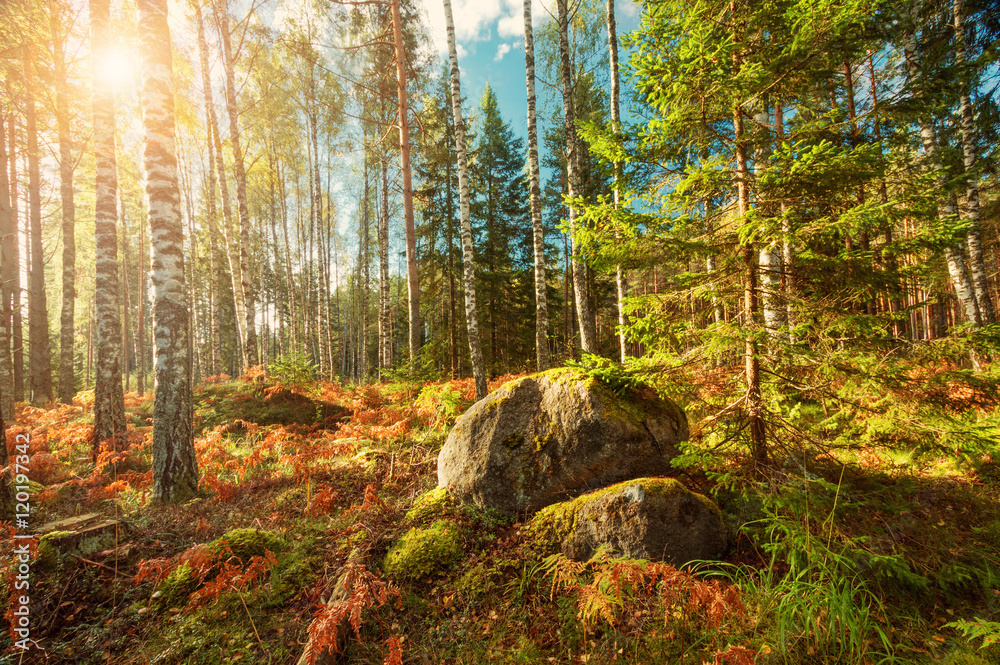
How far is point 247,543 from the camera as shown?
3668mm

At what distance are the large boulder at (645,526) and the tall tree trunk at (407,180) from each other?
6.95 metres

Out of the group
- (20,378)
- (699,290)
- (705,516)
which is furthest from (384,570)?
(20,378)

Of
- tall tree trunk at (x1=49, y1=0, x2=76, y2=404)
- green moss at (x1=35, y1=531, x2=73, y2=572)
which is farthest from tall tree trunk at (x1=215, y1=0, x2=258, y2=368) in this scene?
green moss at (x1=35, y1=531, x2=73, y2=572)

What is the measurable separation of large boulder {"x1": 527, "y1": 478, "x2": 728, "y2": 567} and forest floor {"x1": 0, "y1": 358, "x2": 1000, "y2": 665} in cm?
21

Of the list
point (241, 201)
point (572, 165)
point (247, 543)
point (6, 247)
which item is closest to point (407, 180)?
point (572, 165)

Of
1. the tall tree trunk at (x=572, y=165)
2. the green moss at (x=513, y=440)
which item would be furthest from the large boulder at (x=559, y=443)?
the tall tree trunk at (x=572, y=165)

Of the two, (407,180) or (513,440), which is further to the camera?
(407,180)

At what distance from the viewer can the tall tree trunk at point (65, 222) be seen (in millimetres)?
8773

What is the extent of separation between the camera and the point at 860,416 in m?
3.86

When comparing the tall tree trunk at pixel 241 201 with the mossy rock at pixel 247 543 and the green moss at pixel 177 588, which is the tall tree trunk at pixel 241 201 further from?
the green moss at pixel 177 588

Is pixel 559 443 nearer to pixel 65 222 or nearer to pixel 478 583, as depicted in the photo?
pixel 478 583

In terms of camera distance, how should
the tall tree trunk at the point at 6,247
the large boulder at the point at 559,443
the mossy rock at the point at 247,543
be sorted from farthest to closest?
the tall tree trunk at the point at 6,247, the large boulder at the point at 559,443, the mossy rock at the point at 247,543

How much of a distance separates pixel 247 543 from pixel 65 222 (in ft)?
43.8

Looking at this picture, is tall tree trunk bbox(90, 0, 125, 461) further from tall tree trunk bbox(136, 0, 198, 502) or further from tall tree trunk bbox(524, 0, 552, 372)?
tall tree trunk bbox(524, 0, 552, 372)
